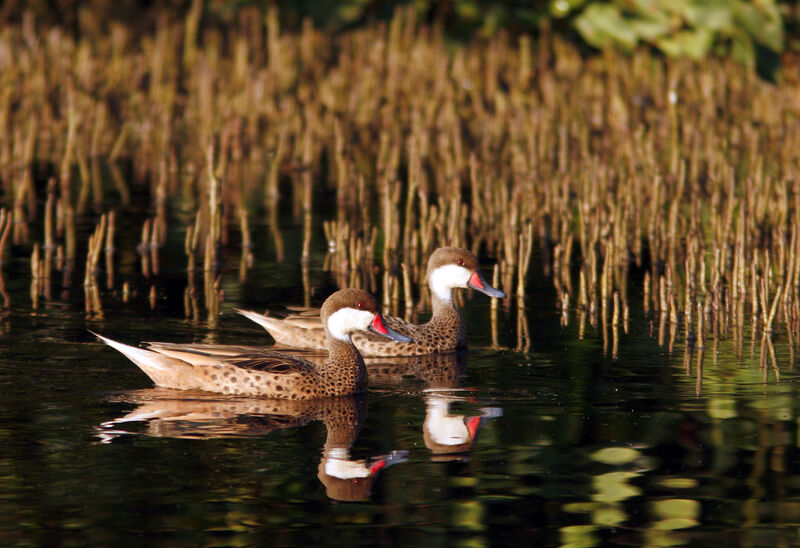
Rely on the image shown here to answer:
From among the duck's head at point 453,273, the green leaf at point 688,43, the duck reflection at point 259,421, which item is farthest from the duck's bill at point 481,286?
the green leaf at point 688,43

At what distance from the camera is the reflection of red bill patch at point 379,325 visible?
988 cm

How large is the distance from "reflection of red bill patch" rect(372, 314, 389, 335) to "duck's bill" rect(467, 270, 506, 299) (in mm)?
1744

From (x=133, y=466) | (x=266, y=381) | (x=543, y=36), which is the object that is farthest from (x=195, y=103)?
(x=133, y=466)

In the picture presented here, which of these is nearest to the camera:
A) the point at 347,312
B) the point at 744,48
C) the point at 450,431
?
the point at 450,431

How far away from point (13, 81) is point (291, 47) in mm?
4522

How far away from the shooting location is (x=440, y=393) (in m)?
9.55

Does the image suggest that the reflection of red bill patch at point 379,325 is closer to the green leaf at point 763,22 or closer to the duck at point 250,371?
the duck at point 250,371

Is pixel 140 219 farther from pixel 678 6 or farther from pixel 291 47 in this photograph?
pixel 678 6

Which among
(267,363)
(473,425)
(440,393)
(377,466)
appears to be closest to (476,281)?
(440,393)

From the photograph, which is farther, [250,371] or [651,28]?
[651,28]

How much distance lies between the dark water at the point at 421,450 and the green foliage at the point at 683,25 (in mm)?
12453

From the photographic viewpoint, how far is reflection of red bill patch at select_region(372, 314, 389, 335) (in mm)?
9883

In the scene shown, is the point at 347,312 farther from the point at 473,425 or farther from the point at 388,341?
the point at 473,425

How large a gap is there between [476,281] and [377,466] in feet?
12.8
